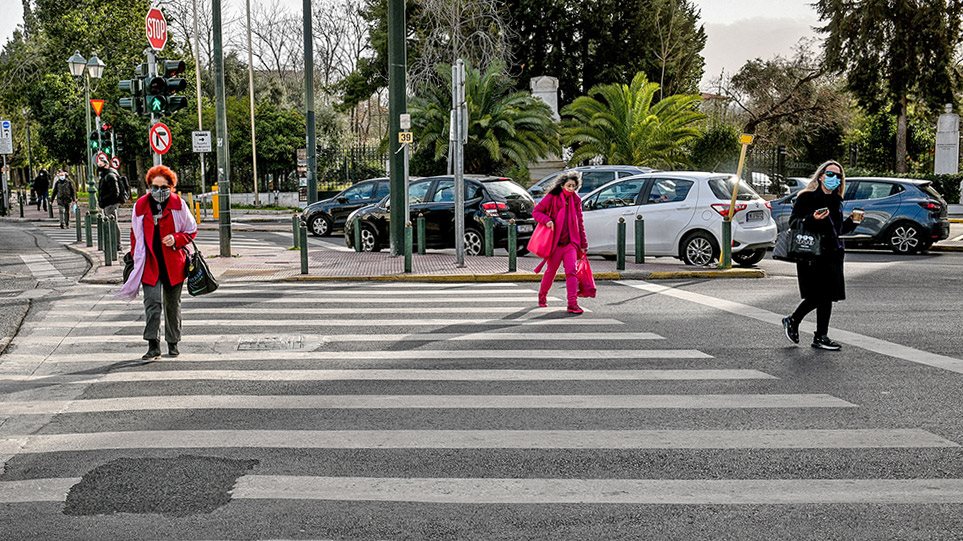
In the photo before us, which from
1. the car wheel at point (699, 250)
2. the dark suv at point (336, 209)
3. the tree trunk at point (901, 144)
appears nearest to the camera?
the car wheel at point (699, 250)

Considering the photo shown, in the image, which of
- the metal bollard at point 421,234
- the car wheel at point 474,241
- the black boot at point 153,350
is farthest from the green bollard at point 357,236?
the black boot at point 153,350

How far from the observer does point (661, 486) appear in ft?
17.5

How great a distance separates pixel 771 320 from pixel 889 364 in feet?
8.90

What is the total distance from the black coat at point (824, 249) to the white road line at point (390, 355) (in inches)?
51.5

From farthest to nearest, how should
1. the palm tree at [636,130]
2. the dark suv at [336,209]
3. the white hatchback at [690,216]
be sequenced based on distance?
the palm tree at [636,130], the dark suv at [336,209], the white hatchback at [690,216]

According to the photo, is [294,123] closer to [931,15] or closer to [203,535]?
[931,15]

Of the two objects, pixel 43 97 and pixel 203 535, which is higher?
pixel 43 97

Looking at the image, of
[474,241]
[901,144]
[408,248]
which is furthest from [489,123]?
[901,144]

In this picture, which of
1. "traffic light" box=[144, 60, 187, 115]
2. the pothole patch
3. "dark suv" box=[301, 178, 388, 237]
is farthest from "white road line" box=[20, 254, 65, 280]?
the pothole patch

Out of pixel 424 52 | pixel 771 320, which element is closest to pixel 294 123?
pixel 424 52

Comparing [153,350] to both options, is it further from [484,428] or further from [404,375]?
[484,428]

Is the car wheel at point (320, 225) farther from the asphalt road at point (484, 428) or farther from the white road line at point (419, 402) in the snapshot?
the white road line at point (419, 402)

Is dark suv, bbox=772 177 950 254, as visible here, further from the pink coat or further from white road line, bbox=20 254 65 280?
white road line, bbox=20 254 65 280

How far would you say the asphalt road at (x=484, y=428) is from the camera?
4.87 metres
